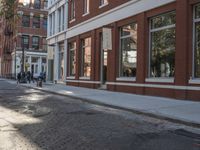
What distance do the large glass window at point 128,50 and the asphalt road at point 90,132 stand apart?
991 cm

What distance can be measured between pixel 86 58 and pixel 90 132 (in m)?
21.9

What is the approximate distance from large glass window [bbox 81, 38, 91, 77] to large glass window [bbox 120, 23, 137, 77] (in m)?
6.13

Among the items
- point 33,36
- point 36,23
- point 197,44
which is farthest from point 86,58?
point 36,23

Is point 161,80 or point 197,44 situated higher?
point 197,44

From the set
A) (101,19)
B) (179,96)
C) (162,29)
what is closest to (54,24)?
(101,19)

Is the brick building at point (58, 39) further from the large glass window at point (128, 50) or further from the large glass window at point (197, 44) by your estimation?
the large glass window at point (197, 44)

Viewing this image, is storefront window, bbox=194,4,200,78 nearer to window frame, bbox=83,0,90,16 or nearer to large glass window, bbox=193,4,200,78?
large glass window, bbox=193,4,200,78

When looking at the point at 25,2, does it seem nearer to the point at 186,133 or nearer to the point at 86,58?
the point at 86,58

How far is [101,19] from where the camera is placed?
27.8m

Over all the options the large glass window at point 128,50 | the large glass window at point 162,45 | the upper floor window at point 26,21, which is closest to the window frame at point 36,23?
Result: the upper floor window at point 26,21

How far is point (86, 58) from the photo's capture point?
31562 millimetres

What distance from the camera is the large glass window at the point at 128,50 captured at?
2319 cm

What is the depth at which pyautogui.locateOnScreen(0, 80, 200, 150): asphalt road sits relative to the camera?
8219 millimetres

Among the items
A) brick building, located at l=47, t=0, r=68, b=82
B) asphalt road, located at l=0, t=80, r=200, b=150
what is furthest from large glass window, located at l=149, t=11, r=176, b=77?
brick building, located at l=47, t=0, r=68, b=82
